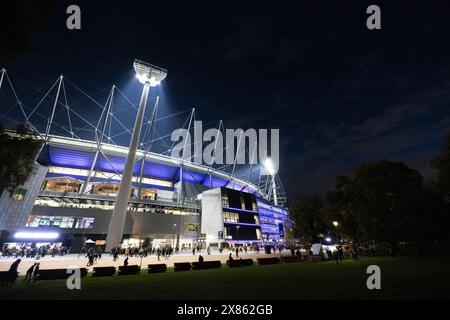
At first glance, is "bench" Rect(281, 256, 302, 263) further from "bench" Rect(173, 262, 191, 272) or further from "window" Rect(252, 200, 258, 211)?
"window" Rect(252, 200, 258, 211)

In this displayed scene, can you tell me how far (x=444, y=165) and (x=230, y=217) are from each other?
44018 millimetres

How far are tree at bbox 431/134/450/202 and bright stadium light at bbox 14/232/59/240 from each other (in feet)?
195

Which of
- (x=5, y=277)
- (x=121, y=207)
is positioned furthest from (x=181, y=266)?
(x=121, y=207)

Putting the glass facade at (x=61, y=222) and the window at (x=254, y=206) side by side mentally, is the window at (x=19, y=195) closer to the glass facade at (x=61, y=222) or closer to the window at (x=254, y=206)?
the glass facade at (x=61, y=222)

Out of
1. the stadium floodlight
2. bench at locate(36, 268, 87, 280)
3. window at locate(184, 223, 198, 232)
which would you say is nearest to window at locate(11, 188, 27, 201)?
window at locate(184, 223, 198, 232)

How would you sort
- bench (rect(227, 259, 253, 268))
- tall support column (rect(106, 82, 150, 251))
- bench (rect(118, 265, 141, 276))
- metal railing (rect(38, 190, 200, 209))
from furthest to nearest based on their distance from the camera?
metal railing (rect(38, 190, 200, 209)), tall support column (rect(106, 82, 150, 251)), bench (rect(227, 259, 253, 268)), bench (rect(118, 265, 141, 276))

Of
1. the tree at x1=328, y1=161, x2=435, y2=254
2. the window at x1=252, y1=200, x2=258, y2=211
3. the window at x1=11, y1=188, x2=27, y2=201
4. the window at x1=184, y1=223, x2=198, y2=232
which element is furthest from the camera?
the window at x1=252, y1=200, x2=258, y2=211

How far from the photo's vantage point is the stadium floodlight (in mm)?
52375

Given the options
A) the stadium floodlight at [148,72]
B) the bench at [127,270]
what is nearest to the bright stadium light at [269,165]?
the stadium floodlight at [148,72]

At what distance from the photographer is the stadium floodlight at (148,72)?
172 ft
